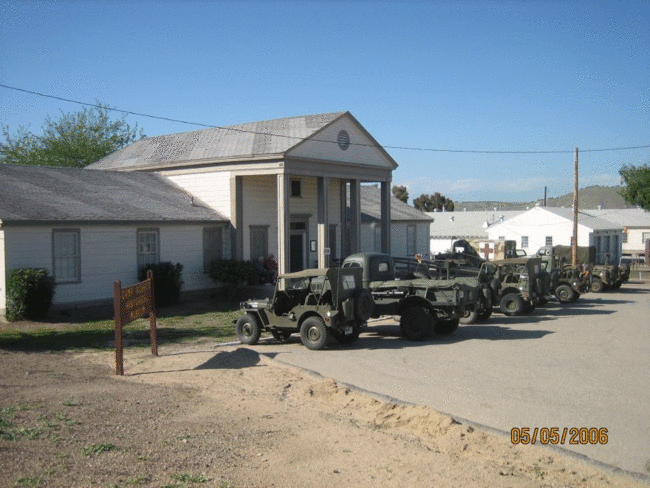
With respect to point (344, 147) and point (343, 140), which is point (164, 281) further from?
point (343, 140)

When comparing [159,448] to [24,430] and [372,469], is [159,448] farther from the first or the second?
[372,469]

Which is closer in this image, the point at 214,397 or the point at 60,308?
the point at 214,397

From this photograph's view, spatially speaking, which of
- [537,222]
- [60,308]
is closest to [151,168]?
[60,308]

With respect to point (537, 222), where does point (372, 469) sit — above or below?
below

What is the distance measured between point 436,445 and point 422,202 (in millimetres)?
99464

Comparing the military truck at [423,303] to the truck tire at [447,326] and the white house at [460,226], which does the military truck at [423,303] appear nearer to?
the truck tire at [447,326]

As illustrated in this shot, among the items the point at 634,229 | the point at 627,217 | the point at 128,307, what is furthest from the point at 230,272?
the point at 627,217

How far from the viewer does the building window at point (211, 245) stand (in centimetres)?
2566

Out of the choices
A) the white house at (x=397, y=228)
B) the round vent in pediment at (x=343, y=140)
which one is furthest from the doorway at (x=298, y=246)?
the white house at (x=397, y=228)

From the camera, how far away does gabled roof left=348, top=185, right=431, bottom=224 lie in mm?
37156

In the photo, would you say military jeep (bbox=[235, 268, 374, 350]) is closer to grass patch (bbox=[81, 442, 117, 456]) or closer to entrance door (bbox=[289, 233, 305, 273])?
grass patch (bbox=[81, 442, 117, 456])

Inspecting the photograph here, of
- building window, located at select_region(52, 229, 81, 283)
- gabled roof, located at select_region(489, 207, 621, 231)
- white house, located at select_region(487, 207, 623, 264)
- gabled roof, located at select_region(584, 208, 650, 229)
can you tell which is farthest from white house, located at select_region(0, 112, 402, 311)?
gabled roof, located at select_region(584, 208, 650, 229)

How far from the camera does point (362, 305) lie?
48.9 ft

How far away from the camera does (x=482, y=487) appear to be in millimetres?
6441
